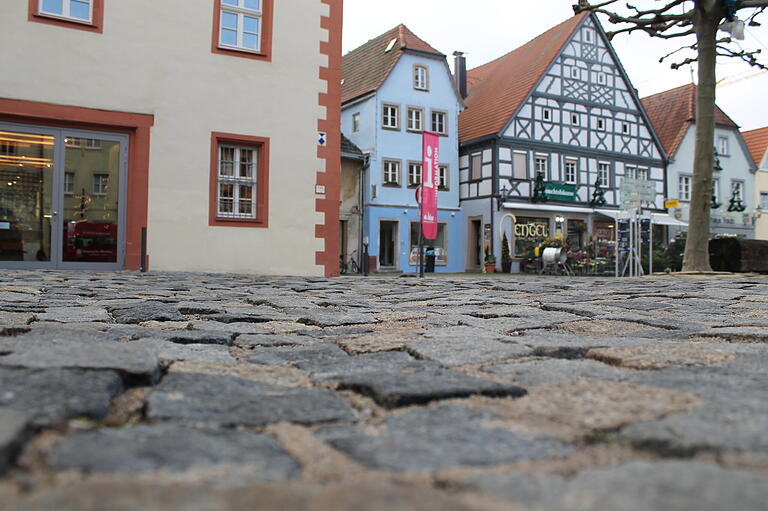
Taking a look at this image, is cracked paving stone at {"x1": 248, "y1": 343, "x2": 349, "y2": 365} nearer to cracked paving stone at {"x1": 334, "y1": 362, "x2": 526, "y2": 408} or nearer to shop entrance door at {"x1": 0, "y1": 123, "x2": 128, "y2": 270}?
cracked paving stone at {"x1": 334, "y1": 362, "x2": 526, "y2": 408}

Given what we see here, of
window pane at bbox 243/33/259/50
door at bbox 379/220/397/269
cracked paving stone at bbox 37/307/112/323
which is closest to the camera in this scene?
cracked paving stone at bbox 37/307/112/323

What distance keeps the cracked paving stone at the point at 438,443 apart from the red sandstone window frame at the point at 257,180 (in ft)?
30.6

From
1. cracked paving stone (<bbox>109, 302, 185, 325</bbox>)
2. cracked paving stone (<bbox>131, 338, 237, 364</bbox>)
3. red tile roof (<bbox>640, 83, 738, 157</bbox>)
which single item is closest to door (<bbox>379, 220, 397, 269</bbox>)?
red tile roof (<bbox>640, 83, 738, 157</bbox>)

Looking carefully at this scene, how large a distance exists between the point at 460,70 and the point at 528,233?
885cm

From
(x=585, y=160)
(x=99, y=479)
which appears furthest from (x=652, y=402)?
(x=585, y=160)

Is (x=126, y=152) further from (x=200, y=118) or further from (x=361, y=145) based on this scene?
(x=361, y=145)

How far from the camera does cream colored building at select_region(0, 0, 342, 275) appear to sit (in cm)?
943

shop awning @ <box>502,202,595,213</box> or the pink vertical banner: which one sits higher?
shop awning @ <box>502,202,595,213</box>

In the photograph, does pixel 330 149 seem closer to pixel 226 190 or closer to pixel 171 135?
pixel 226 190

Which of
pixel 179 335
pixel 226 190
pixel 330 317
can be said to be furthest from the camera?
pixel 226 190

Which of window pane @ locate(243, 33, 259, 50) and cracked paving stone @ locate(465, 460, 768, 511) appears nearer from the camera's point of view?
cracked paving stone @ locate(465, 460, 768, 511)

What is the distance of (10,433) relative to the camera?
110cm

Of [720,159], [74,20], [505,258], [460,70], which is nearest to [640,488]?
[74,20]

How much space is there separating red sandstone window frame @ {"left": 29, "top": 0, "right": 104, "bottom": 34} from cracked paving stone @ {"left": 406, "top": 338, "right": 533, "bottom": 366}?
8.84 m
